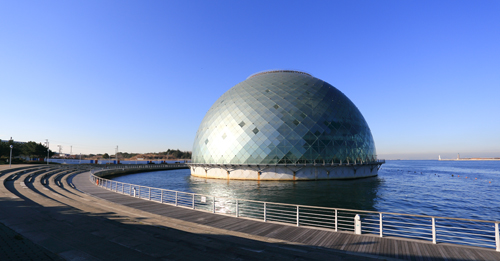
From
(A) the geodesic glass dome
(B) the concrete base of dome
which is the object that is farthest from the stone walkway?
(A) the geodesic glass dome

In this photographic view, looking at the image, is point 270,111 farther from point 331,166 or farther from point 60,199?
point 60,199

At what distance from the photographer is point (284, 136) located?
4688 cm

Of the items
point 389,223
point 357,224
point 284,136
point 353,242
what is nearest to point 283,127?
point 284,136

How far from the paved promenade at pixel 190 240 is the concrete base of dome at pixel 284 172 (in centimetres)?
3141

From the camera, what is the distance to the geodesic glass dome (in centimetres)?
4656

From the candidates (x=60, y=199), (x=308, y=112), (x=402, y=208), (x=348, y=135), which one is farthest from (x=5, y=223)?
(x=348, y=135)

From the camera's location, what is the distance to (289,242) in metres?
9.94

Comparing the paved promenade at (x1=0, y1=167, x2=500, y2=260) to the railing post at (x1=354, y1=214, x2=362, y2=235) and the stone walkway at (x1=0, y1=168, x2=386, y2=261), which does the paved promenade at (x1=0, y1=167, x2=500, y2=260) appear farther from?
the railing post at (x1=354, y1=214, x2=362, y2=235)

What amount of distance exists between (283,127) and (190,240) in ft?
129

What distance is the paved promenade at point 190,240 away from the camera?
8.24m

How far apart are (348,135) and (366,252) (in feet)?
153

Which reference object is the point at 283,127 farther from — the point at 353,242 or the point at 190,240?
the point at 190,240

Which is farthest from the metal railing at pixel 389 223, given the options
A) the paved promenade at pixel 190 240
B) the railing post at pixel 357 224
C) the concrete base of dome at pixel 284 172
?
the concrete base of dome at pixel 284 172

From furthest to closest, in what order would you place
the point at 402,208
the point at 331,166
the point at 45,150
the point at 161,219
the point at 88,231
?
the point at 45,150 < the point at 331,166 < the point at 402,208 < the point at 161,219 < the point at 88,231
